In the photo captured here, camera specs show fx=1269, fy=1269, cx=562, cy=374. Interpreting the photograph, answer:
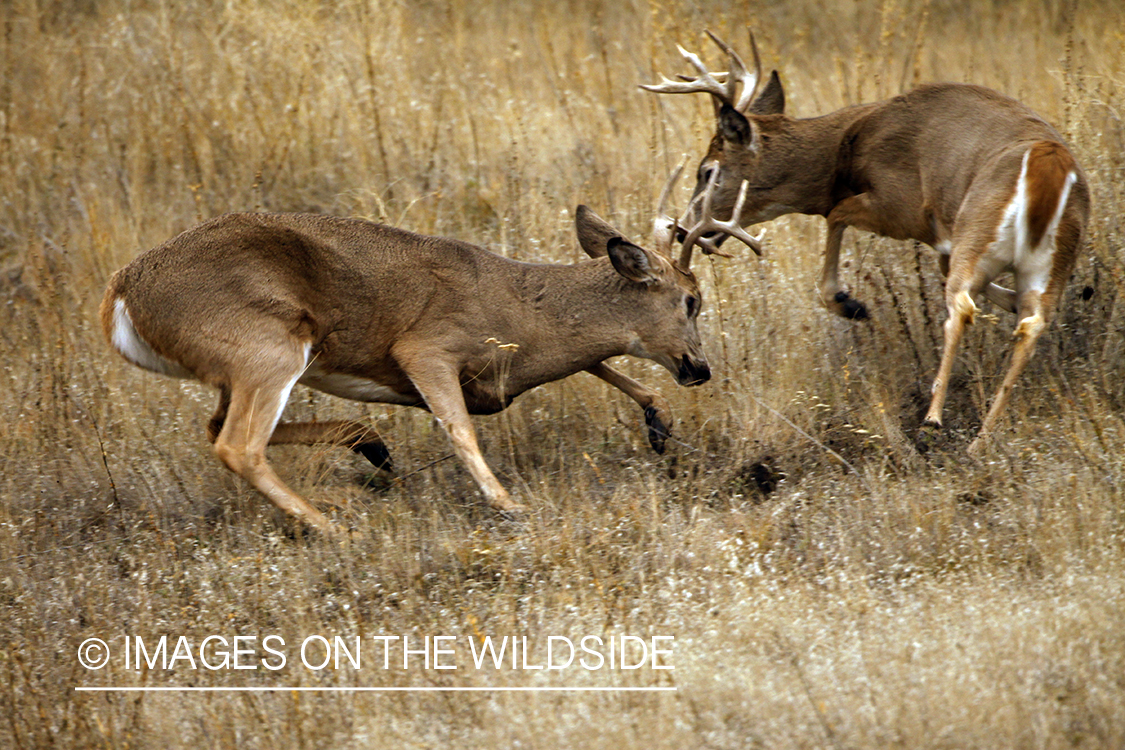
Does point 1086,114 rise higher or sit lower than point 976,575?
higher

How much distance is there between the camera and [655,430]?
6395mm

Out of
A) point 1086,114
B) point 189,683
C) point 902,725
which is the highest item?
point 1086,114

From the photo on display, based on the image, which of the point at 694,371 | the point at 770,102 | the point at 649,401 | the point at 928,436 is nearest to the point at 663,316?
the point at 694,371

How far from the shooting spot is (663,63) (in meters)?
10.3

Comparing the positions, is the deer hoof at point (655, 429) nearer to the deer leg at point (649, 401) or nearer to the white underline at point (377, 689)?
the deer leg at point (649, 401)

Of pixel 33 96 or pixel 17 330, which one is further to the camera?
pixel 33 96

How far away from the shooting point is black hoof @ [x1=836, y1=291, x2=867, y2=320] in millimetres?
6812

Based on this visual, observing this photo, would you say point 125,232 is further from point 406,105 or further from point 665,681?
point 665,681

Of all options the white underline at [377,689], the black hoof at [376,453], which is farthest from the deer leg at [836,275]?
the white underline at [377,689]

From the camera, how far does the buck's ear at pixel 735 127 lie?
677 centimetres

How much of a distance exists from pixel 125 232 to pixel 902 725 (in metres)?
6.52

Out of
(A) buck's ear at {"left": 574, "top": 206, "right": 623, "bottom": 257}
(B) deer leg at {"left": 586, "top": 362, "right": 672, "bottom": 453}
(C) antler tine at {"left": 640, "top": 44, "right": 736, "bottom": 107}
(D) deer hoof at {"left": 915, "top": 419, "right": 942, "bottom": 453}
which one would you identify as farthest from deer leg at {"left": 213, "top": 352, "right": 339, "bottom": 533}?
(D) deer hoof at {"left": 915, "top": 419, "right": 942, "bottom": 453}

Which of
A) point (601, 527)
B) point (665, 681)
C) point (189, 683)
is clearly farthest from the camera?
point (601, 527)

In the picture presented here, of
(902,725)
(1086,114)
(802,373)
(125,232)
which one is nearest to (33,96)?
(125,232)
